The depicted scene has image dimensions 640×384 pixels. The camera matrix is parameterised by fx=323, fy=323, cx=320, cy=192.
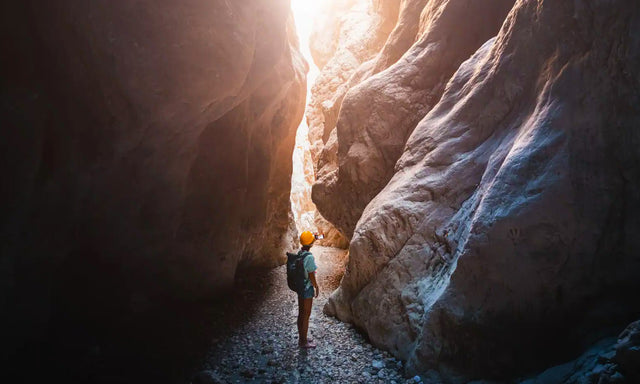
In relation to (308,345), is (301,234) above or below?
above

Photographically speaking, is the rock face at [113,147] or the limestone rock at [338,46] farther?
the limestone rock at [338,46]

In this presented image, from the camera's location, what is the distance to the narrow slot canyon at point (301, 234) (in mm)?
4594

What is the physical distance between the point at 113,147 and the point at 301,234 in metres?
4.10

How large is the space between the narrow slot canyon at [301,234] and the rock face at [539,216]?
28 millimetres

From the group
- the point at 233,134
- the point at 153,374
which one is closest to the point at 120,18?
the point at 233,134

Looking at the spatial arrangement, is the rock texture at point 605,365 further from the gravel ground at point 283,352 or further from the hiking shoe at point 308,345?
the hiking shoe at point 308,345

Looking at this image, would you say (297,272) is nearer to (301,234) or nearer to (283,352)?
(301,234)

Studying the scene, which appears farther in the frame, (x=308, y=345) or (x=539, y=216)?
(x=308, y=345)

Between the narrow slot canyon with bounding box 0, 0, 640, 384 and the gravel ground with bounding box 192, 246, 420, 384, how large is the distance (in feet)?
0.20

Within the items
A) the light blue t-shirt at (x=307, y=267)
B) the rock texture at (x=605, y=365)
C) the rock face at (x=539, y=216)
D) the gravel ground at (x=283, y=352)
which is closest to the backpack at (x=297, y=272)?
the light blue t-shirt at (x=307, y=267)

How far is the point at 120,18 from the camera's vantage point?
18.1 ft

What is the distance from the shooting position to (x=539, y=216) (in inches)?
187

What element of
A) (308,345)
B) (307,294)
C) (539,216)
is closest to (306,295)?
(307,294)

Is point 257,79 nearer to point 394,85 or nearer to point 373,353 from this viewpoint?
point 394,85
